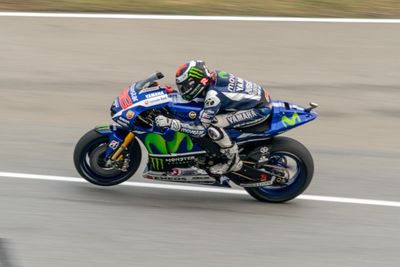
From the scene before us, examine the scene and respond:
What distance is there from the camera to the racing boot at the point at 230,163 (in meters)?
9.88

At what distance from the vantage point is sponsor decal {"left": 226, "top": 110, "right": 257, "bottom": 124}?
32.0ft

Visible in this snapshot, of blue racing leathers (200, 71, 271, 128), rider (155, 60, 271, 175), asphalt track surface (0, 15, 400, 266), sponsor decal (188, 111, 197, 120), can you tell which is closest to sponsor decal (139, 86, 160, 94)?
rider (155, 60, 271, 175)

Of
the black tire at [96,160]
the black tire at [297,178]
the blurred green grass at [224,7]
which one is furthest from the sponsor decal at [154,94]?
the blurred green grass at [224,7]

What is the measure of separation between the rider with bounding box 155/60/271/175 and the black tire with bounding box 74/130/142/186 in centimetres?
67

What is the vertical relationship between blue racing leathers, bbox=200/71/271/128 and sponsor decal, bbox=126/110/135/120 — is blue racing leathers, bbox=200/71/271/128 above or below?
above

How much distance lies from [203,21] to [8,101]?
12.9ft

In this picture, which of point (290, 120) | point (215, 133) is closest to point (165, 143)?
point (215, 133)

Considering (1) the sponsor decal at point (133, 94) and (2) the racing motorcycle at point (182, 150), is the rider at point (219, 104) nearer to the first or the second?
(2) the racing motorcycle at point (182, 150)

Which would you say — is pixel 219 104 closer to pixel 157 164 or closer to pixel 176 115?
pixel 176 115

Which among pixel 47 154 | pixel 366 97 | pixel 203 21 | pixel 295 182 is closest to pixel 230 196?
pixel 295 182

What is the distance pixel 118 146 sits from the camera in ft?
32.9

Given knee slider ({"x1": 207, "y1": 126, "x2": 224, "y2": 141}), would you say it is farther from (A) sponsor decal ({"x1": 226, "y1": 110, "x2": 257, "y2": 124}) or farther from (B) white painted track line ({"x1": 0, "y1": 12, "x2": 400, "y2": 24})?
(B) white painted track line ({"x1": 0, "y1": 12, "x2": 400, "y2": 24})

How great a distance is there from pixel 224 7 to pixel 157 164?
6.13 m

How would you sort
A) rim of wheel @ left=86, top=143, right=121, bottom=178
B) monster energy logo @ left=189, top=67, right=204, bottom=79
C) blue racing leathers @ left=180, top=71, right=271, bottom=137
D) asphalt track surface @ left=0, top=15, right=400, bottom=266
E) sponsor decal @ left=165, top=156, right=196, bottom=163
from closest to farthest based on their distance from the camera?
asphalt track surface @ left=0, top=15, right=400, bottom=266
monster energy logo @ left=189, top=67, right=204, bottom=79
blue racing leathers @ left=180, top=71, right=271, bottom=137
sponsor decal @ left=165, top=156, right=196, bottom=163
rim of wheel @ left=86, top=143, right=121, bottom=178
